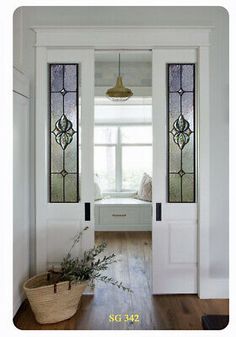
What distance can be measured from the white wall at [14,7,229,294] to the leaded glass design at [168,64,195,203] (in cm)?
18

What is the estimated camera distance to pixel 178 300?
112 inches

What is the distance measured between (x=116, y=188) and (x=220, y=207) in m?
3.41

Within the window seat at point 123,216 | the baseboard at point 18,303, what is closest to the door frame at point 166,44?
the baseboard at point 18,303

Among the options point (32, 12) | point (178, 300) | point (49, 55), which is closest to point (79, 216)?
point (178, 300)

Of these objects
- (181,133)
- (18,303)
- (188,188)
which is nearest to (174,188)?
(188,188)

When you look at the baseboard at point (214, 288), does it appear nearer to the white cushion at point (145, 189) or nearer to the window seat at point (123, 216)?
the window seat at point (123, 216)

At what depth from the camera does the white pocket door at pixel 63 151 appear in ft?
9.59

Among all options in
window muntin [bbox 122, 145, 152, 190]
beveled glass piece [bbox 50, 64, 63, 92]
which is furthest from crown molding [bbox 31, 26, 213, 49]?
window muntin [bbox 122, 145, 152, 190]

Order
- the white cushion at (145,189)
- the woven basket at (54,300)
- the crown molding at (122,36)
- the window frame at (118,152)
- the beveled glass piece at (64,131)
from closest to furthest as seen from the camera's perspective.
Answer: the woven basket at (54,300)
the crown molding at (122,36)
the beveled glass piece at (64,131)
the white cushion at (145,189)
the window frame at (118,152)

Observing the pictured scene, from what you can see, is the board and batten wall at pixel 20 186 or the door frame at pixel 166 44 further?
the door frame at pixel 166 44

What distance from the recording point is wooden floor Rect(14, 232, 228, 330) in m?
2.43

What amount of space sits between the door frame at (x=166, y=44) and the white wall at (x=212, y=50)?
5cm

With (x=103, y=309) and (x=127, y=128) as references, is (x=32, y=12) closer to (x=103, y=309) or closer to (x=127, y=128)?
(x=103, y=309)

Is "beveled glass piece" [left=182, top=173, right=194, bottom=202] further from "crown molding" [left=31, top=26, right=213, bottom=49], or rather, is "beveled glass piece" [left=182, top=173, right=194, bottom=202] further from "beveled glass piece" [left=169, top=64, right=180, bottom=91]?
"crown molding" [left=31, top=26, right=213, bottom=49]
